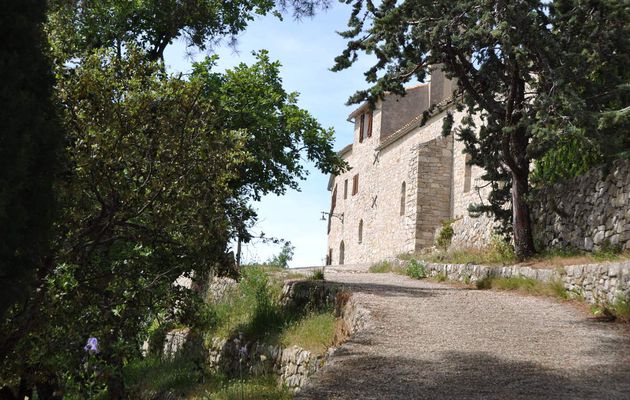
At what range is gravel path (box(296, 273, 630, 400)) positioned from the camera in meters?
5.96

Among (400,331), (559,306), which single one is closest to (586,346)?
(400,331)

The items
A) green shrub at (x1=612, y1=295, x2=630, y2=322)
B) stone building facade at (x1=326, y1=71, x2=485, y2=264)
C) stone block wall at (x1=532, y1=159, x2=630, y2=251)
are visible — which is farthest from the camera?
stone building facade at (x1=326, y1=71, x2=485, y2=264)

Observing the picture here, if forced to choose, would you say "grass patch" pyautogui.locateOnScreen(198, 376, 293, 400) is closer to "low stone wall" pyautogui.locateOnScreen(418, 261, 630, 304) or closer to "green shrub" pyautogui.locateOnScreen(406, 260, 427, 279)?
"low stone wall" pyautogui.locateOnScreen(418, 261, 630, 304)

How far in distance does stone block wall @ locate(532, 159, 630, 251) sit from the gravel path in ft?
7.53

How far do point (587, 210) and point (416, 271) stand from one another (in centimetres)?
460

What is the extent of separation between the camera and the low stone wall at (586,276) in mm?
9531

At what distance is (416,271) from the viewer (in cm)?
1628

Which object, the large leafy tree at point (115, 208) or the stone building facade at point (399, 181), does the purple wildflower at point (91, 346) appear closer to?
the large leafy tree at point (115, 208)

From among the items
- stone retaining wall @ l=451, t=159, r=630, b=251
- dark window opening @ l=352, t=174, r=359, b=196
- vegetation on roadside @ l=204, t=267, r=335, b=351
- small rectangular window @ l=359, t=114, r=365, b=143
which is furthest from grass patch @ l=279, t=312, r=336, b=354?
small rectangular window @ l=359, t=114, r=365, b=143

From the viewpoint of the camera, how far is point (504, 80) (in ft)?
47.2

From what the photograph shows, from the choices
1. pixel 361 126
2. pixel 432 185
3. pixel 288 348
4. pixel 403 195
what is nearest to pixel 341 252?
pixel 361 126

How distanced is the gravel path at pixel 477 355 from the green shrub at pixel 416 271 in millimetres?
5261

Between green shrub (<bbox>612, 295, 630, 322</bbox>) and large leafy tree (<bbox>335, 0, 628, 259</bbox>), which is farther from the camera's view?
large leafy tree (<bbox>335, 0, 628, 259</bbox>)

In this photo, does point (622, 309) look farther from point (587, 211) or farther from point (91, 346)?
point (91, 346)
